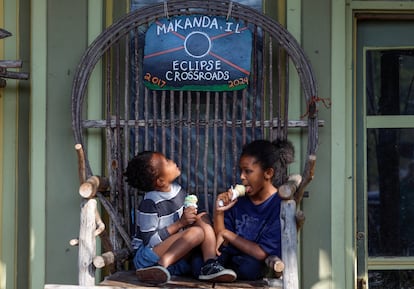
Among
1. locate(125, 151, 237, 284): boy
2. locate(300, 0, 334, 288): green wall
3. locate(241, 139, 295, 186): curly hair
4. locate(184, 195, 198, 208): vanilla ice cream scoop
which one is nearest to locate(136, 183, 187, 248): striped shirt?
locate(125, 151, 237, 284): boy

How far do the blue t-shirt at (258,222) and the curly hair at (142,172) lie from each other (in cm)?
41

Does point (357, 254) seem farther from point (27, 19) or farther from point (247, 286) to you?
point (27, 19)

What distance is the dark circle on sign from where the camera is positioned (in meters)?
4.99

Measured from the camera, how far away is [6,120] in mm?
5148

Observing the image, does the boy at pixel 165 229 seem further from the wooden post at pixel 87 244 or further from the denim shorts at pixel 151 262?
the wooden post at pixel 87 244

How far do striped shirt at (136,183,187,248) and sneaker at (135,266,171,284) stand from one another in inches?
8.4

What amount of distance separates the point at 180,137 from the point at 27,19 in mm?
1094

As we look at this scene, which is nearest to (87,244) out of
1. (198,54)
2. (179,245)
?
(179,245)

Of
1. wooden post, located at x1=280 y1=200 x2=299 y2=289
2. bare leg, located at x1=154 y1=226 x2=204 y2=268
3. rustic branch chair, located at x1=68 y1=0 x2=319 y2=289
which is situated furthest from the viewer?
rustic branch chair, located at x1=68 y1=0 x2=319 y2=289

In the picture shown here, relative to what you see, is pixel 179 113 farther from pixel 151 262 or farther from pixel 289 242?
pixel 289 242

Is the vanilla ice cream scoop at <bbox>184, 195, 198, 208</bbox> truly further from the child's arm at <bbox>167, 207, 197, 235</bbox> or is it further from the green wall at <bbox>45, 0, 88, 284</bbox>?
the green wall at <bbox>45, 0, 88, 284</bbox>

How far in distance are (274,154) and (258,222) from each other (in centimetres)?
35

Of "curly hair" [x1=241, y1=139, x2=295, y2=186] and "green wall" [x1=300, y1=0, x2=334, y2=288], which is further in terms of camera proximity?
"green wall" [x1=300, y1=0, x2=334, y2=288]

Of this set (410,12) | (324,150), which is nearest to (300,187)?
(324,150)
